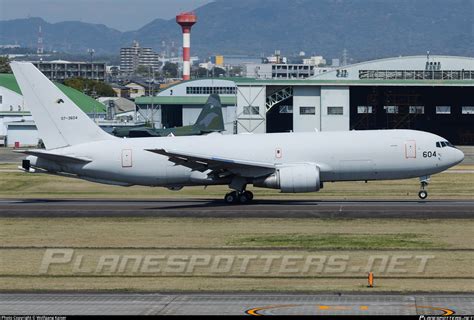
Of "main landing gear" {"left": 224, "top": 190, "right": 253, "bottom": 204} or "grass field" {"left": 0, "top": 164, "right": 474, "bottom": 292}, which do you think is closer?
"grass field" {"left": 0, "top": 164, "right": 474, "bottom": 292}

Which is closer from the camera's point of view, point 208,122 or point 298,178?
point 298,178

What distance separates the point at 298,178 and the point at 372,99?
7177 centimetres

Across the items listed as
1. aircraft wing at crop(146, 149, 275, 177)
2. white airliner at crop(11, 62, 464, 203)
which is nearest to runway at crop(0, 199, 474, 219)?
white airliner at crop(11, 62, 464, 203)

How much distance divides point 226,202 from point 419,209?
11188mm

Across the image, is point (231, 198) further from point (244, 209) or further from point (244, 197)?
point (244, 209)

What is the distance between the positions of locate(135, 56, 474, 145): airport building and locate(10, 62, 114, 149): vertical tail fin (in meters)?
62.0

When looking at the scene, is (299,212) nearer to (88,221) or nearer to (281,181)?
(281,181)

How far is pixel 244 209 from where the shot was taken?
52.3m

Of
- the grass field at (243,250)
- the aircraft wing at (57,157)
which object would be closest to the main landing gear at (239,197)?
the grass field at (243,250)

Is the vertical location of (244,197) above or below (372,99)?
below

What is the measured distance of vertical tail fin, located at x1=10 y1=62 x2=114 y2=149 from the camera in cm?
5544

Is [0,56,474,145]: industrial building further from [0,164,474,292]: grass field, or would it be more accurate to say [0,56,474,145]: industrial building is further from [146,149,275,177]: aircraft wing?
[0,164,474,292]: grass field

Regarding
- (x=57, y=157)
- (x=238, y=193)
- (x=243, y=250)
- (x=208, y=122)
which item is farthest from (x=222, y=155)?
(x=208, y=122)

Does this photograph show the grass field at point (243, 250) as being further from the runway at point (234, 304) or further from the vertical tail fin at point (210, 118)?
the vertical tail fin at point (210, 118)
